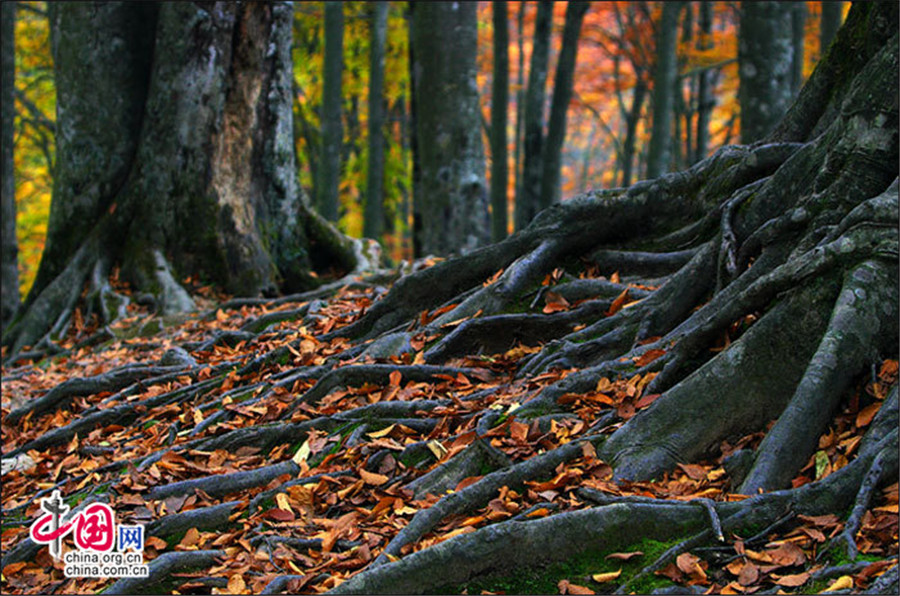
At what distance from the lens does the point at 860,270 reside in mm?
3842

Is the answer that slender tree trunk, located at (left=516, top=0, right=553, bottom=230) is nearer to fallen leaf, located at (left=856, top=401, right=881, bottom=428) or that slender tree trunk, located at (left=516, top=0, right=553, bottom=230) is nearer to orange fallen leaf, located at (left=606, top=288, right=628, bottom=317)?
orange fallen leaf, located at (left=606, top=288, right=628, bottom=317)

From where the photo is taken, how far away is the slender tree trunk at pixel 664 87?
608 inches

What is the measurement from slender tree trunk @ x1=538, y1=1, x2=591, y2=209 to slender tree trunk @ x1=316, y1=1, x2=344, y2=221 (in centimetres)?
379

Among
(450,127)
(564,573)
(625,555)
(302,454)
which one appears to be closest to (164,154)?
(450,127)

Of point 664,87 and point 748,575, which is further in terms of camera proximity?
point 664,87

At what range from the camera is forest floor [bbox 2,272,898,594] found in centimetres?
331

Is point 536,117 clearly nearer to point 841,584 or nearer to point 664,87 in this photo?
point 664,87

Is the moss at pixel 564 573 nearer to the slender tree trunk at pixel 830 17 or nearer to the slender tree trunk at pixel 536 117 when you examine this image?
the slender tree trunk at pixel 536 117

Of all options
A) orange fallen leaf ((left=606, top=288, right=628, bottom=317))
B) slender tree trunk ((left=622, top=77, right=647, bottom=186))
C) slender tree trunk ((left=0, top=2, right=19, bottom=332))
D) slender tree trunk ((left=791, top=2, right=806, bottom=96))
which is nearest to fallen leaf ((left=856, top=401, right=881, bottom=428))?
orange fallen leaf ((left=606, top=288, right=628, bottom=317))

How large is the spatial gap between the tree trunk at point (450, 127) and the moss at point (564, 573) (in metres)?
6.83

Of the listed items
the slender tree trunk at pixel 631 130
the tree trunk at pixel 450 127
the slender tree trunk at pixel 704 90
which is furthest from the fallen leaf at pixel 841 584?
the slender tree trunk at pixel 631 130

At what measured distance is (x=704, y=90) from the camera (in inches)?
856

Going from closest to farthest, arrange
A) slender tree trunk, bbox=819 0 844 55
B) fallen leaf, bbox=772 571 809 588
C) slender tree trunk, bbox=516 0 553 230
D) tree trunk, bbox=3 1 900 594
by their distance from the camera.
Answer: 1. fallen leaf, bbox=772 571 809 588
2. tree trunk, bbox=3 1 900 594
3. slender tree trunk, bbox=819 0 844 55
4. slender tree trunk, bbox=516 0 553 230

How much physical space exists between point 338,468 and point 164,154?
5.94 metres
